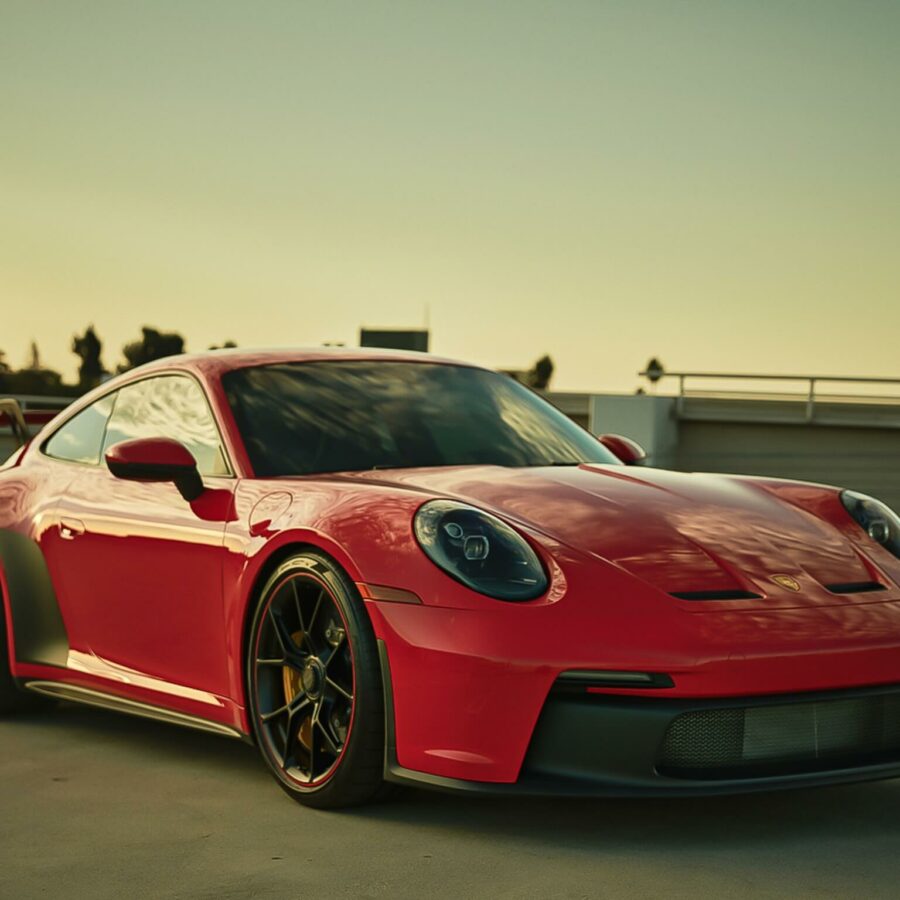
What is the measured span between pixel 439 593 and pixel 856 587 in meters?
1.18

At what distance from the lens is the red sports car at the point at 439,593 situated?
158 inches

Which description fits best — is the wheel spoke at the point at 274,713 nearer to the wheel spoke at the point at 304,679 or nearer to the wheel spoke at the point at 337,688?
the wheel spoke at the point at 304,679

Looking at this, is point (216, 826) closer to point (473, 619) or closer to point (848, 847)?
point (473, 619)

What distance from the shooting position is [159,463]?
5.07 meters

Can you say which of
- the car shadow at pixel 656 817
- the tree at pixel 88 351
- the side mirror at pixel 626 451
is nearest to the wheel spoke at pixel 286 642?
the car shadow at pixel 656 817

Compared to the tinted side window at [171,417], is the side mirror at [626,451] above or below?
below

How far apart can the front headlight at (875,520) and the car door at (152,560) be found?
6.33ft

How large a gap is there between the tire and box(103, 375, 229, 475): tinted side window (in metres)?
0.70

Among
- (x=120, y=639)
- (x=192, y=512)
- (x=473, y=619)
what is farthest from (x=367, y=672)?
(x=120, y=639)

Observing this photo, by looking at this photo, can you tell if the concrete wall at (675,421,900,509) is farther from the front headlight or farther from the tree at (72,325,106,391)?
the tree at (72,325,106,391)

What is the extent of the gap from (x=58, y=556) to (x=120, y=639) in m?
0.50

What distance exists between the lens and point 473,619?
161 inches

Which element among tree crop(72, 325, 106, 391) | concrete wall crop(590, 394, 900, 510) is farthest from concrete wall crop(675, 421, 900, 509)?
tree crop(72, 325, 106, 391)

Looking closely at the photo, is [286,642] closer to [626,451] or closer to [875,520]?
[875,520]
